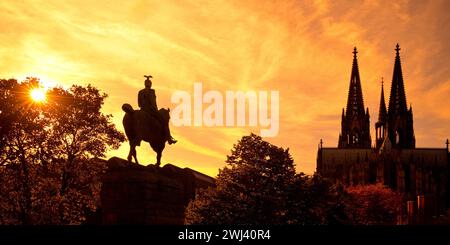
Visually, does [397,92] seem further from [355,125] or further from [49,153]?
[49,153]

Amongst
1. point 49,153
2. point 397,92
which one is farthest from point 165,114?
point 397,92

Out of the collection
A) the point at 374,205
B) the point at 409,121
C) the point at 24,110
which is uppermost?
the point at 409,121

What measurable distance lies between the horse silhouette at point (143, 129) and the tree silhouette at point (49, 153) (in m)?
13.1

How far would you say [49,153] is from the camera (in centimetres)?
3647

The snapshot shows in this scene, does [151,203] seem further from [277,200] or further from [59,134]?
[277,200]

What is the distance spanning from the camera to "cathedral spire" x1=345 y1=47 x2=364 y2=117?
164000 mm

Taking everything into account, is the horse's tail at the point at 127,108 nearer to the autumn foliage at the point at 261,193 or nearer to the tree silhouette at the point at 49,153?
the tree silhouette at the point at 49,153

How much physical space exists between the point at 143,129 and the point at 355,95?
150m

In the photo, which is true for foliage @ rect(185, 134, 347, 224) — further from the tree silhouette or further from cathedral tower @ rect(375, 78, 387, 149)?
cathedral tower @ rect(375, 78, 387, 149)

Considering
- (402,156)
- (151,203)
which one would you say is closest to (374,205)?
(402,156)

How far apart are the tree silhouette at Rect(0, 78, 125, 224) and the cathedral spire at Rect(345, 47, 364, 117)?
13141cm

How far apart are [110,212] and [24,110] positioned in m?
17.1

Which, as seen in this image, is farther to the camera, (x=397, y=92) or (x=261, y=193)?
(x=397, y=92)

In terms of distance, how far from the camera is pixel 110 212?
70.4 ft
